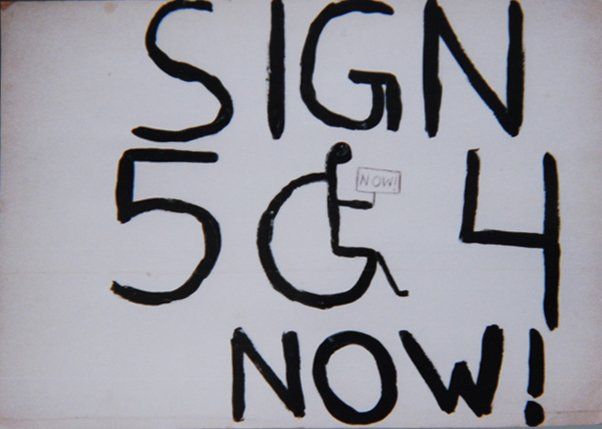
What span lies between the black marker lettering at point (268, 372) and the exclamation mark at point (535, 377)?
264mm

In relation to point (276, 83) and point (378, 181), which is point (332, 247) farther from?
point (276, 83)

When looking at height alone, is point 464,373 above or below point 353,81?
below

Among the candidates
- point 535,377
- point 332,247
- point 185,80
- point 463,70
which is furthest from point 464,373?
point 185,80

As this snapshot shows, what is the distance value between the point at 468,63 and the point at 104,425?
1.92ft

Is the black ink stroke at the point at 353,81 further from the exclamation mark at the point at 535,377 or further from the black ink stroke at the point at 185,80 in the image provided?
the exclamation mark at the point at 535,377

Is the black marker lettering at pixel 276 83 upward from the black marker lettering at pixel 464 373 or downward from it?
upward

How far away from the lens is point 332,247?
0.48 meters

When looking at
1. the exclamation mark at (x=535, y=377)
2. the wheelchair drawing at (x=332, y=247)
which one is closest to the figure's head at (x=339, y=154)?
the wheelchair drawing at (x=332, y=247)

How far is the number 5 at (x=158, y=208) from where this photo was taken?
0.47 metres

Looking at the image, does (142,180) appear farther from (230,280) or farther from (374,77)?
(374,77)

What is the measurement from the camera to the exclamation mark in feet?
1.61

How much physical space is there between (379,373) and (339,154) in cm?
25

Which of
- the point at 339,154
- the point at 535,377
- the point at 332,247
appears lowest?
the point at 535,377

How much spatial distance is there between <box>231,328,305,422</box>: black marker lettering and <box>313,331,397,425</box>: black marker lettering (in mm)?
24
